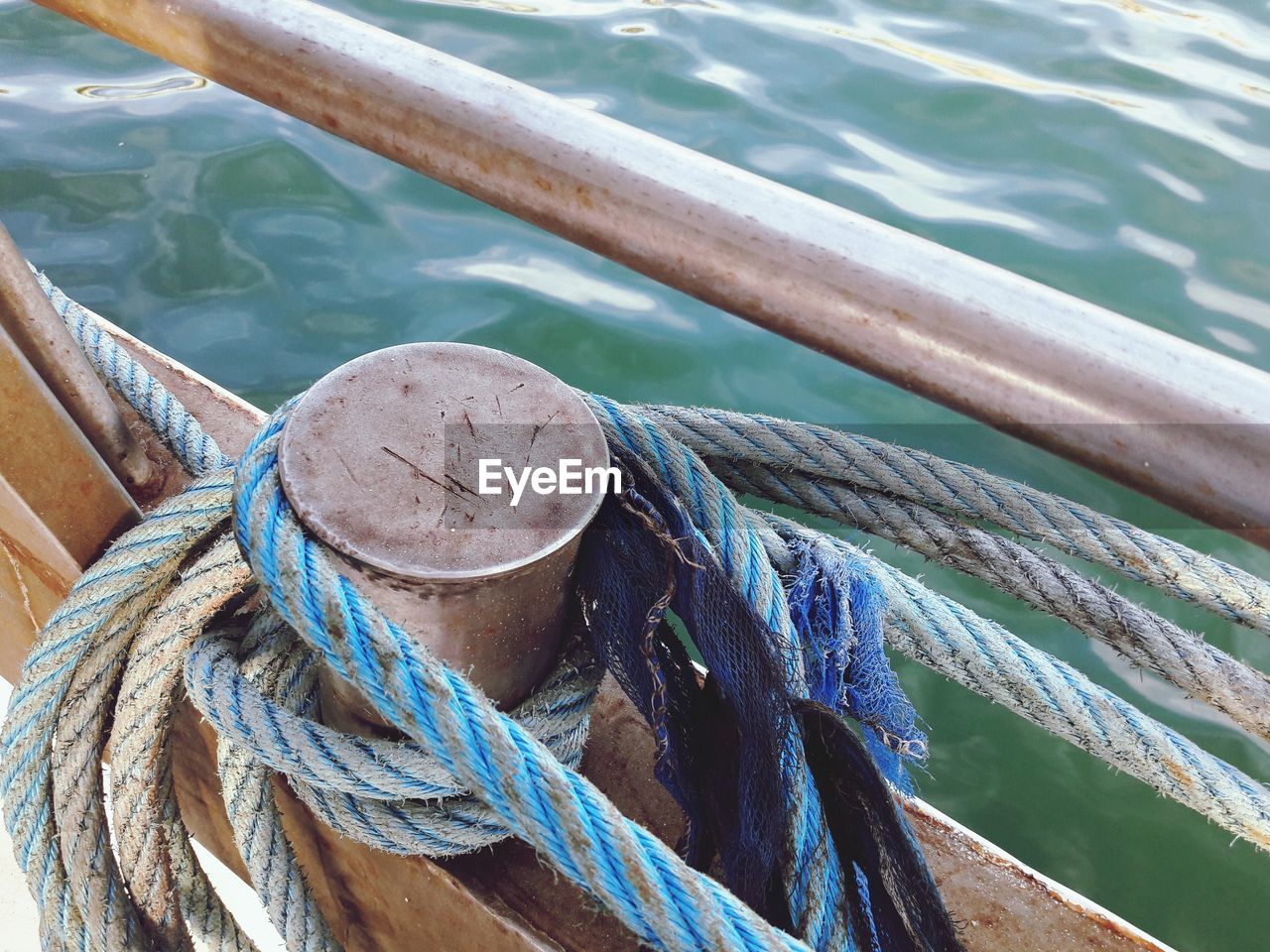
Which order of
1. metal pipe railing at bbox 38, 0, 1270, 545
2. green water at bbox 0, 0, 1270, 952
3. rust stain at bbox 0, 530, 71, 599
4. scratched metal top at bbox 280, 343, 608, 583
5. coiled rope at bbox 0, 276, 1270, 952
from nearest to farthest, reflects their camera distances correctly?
1. metal pipe railing at bbox 38, 0, 1270, 545
2. scratched metal top at bbox 280, 343, 608, 583
3. coiled rope at bbox 0, 276, 1270, 952
4. rust stain at bbox 0, 530, 71, 599
5. green water at bbox 0, 0, 1270, 952

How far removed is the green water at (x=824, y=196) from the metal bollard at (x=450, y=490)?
1.49 meters

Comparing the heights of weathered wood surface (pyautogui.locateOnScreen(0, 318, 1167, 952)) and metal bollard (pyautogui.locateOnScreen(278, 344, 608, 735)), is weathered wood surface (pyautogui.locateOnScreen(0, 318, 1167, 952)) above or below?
below

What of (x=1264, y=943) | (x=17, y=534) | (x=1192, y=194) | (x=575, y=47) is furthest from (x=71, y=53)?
(x=1264, y=943)

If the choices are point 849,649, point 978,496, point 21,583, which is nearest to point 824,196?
point 978,496

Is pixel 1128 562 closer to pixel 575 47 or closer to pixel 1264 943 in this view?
pixel 1264 943

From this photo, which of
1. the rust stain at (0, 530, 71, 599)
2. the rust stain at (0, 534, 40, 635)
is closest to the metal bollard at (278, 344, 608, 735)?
the rust stain at (0, 530, 71, 599)

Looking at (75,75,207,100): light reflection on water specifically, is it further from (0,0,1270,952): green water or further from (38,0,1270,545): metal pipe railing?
(38,0,1270,545): metal pipe railing

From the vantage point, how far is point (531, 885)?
1.14 m

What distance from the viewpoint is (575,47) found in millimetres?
3775

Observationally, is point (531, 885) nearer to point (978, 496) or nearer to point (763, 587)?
point (763, 587)

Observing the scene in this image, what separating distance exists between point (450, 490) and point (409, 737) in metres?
0.28

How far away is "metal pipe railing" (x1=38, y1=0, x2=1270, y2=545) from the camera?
2.22 feet

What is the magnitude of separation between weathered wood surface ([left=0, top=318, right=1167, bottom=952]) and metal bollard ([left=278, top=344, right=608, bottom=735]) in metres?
0.27

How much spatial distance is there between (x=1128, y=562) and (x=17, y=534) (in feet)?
4.49
